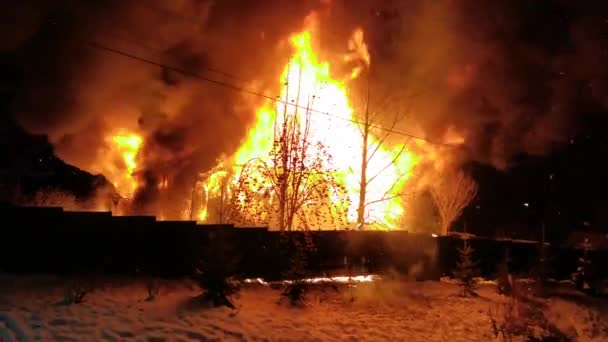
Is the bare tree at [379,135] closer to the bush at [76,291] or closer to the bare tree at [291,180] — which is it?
the bare tree at [291,180]

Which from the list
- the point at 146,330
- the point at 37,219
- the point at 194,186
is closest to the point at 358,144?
the point at 194,186

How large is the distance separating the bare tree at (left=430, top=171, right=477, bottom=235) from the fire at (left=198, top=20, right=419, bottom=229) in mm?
4729

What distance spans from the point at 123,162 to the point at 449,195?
18061 mm

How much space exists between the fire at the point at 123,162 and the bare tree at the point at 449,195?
16.7 meters

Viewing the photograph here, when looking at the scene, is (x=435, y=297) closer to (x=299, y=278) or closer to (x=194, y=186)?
(x=299, y=278)

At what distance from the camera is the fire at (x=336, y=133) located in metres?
22.7

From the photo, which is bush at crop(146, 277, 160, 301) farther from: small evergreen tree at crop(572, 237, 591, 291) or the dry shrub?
small evergreen tree at crop(572, 237, 591, 291)

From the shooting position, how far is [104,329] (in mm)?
7223

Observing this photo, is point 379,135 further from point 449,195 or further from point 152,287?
point 152,287

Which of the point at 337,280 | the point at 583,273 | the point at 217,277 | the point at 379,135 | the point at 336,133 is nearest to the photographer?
the point at 217,277

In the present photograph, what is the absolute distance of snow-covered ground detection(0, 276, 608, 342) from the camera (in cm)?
730

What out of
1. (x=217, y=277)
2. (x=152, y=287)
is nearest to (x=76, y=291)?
(x=152, y=287)

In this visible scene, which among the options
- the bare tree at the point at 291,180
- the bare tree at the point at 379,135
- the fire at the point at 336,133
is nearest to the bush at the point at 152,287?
the bare tree at the point at 291,180

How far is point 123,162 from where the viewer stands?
22531 millimetres
